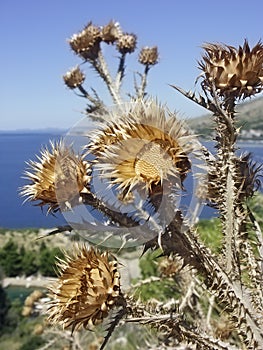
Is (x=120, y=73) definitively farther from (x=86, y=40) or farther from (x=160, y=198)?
(x=160, y=198)

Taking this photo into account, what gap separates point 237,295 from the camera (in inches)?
54.6

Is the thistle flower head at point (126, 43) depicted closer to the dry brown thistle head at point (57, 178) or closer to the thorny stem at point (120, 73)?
the thorny stem at point (120, 73)

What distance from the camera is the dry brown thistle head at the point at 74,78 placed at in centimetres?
478

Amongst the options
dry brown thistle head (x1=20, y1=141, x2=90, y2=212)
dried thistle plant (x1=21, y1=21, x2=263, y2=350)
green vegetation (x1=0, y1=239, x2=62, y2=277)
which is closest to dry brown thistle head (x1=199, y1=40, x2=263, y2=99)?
dried thistle plant (x1=21, y1=21, x2=263, y2=350)

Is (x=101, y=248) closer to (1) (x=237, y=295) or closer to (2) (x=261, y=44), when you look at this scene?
(1) (x=237, y=295)

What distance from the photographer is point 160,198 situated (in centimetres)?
131

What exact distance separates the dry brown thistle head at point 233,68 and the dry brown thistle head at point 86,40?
3.28m

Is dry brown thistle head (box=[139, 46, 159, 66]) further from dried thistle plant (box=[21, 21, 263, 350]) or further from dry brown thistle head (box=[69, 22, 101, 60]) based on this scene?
dried thistle plant (box=[21, 21, 263, 350])

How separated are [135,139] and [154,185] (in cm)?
13

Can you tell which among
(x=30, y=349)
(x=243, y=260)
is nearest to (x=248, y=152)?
(x=243, y=260)

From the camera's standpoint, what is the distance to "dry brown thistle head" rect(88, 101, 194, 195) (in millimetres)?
1286

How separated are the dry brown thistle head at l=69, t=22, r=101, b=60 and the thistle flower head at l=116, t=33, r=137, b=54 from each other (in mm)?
378

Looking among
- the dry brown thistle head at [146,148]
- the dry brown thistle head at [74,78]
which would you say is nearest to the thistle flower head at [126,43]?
the dry brown thistle head at [74,78]

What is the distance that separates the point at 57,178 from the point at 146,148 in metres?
0.27
